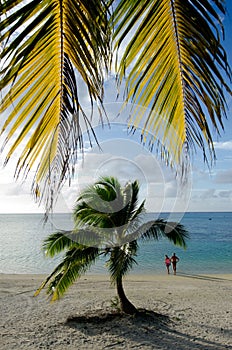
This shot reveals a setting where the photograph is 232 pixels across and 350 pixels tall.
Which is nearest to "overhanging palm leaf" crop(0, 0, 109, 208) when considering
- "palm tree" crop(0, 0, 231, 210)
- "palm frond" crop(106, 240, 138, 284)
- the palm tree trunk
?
"palm tree" crop(0, 0, 231, 210)

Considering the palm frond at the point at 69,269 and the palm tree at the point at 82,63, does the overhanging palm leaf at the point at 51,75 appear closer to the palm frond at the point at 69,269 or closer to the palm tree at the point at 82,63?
the palm tree at the point at 82,63

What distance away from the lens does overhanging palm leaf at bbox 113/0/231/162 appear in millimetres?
1101

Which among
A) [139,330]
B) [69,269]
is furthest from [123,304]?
[69,269]

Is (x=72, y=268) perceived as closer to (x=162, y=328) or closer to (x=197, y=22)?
(x=162, y=328)

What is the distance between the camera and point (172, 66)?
126 cm

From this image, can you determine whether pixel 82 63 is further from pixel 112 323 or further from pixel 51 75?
pixel 112 323

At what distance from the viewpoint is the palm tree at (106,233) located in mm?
8562

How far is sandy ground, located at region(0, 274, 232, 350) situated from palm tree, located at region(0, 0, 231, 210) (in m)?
7.46

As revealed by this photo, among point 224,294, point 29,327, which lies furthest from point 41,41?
point 224,294

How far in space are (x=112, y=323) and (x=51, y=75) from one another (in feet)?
28.8

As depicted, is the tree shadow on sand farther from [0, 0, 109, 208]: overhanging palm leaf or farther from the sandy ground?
[0, 0, 109, 208]: overhanging palm leaf

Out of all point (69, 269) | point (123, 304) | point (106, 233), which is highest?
point (106, 233)

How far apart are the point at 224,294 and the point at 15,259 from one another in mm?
29174

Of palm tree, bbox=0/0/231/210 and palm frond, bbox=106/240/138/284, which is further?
palm frond, bbox=106/240/138/284
